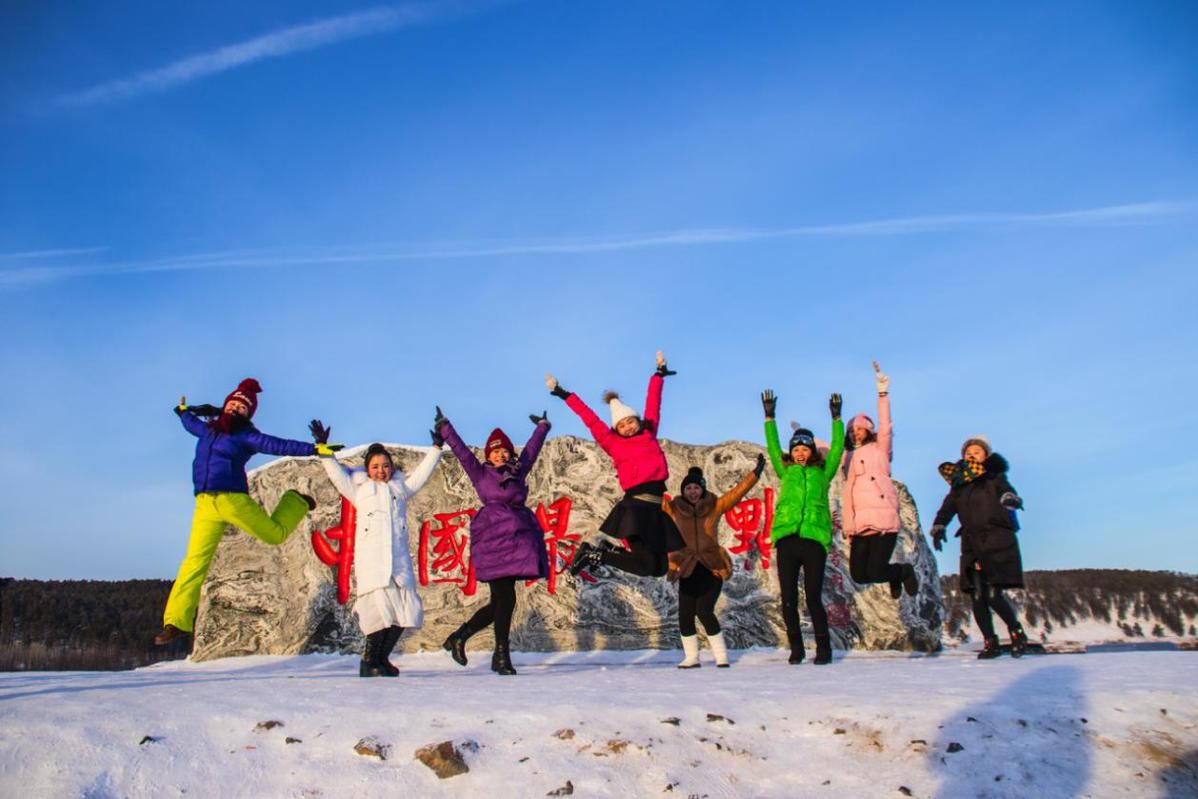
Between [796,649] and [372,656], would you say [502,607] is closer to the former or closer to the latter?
[372,656]

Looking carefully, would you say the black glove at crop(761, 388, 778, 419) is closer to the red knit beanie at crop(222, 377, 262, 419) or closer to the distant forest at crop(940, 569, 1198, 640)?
the red knit beanie at crop(222, 377, 262, 419)

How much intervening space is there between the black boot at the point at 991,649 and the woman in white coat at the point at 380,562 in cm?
395

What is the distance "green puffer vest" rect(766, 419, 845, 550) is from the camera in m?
6.84

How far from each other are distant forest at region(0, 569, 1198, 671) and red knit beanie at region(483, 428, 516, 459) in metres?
7.30

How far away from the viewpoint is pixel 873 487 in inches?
280

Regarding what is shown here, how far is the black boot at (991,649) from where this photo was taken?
6.76m

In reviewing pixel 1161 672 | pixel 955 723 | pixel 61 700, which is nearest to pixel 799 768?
pixel 955 723

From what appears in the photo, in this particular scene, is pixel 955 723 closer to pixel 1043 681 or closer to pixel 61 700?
pixel 1043 681

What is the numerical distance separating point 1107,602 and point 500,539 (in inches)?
752

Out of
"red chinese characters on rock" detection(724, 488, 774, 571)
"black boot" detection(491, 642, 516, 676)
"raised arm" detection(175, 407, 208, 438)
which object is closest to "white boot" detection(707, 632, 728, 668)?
"black boot" detection(491, 642, 516, 676)

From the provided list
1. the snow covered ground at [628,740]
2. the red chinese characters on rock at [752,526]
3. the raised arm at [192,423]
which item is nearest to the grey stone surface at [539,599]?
the red chinese characters on rock at [752,526]

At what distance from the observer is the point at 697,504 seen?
23.5 feet

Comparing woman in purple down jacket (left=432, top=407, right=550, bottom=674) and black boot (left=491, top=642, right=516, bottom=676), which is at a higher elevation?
woman in purple down jacket (left=432, top=407, right=550, bottom=674)

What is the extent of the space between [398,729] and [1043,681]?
10.5ft
